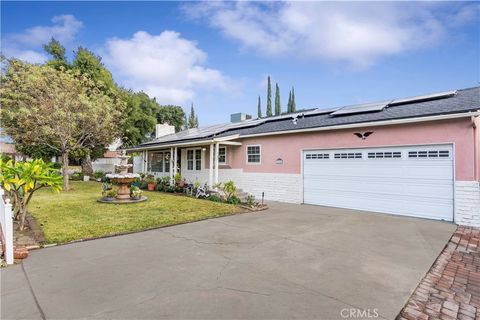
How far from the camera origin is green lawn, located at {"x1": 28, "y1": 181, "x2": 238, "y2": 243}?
664 centimetres

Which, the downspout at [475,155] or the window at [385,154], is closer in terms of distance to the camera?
the downspout at [475,155]

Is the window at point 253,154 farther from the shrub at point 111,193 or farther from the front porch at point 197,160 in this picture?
the shrub at point 111,193

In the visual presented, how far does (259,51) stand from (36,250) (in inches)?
579

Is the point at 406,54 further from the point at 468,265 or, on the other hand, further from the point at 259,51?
the point at 468,265

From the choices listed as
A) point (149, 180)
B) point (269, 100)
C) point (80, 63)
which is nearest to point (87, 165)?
point (80, 63)

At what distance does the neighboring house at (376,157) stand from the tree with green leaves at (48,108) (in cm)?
646

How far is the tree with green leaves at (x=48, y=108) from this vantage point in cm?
1422

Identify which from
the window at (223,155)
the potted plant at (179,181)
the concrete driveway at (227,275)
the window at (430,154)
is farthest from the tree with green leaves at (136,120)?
the window at (430,154)

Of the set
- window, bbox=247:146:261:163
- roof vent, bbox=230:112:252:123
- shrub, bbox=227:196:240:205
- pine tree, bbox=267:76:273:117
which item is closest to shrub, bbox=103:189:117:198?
shrub, bbox=227:196:240:205

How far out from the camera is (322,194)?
11133 millimetres

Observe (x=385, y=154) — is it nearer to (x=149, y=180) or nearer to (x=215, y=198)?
(x=215, y=198)

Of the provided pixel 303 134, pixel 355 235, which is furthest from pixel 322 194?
pixel 355 235

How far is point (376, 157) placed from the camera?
9625 millimetres

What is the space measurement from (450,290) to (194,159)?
47.0ft
